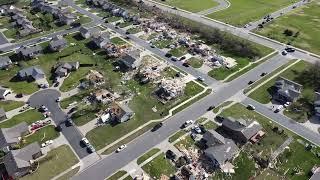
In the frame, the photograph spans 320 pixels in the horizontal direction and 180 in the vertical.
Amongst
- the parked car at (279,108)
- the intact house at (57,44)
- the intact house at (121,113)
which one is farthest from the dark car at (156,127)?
the intact house at (57,44)

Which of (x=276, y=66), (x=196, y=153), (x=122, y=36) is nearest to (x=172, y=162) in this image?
(x=196, y=153)

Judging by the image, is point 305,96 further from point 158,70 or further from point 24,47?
point 24,47

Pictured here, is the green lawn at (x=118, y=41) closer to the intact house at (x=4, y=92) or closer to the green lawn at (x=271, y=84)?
the intact house at (x=4, y=92)

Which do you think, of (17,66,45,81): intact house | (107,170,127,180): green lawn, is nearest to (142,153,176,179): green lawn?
(107,170,127,180): green lawn

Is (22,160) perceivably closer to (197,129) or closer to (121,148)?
(121,148)

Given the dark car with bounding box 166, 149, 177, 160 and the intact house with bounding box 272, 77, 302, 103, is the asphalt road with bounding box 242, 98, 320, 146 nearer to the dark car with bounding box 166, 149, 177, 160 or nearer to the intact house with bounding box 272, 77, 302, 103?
the intact house with bounding box 272, 77, 302, 103

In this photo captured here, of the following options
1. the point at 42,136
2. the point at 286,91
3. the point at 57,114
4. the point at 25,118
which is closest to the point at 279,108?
the point at 286,91
